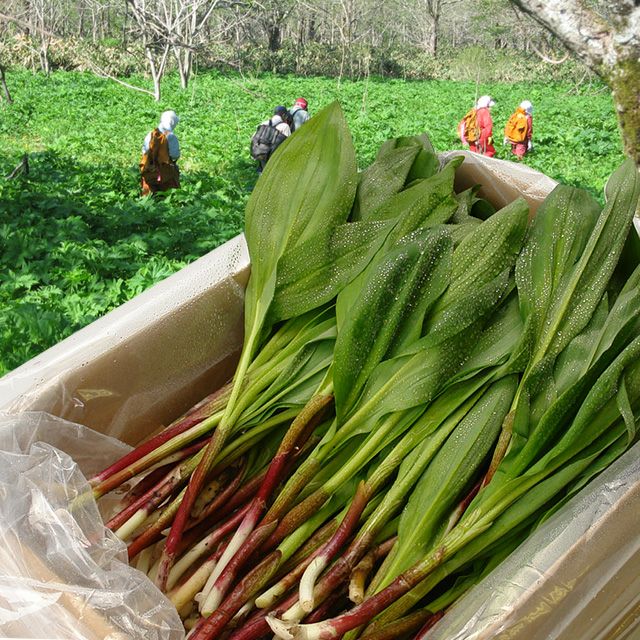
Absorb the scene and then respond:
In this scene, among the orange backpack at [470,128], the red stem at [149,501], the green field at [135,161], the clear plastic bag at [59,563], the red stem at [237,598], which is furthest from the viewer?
the orange backpack at [470,128]

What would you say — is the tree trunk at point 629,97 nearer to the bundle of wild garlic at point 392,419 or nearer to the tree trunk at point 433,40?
the bundle of wild garlic at point 392,419

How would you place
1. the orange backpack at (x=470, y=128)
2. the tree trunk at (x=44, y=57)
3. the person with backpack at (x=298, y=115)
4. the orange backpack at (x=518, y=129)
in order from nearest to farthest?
the person with backpack at (x=298, y=115) < the orange backpack at (x=470, y=128) < the orange backpack at (x=518, y=129) < the tree trunk at (x=44, y=57)

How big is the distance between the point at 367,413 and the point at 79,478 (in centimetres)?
46

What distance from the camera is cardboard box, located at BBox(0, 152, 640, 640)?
101 centimetres

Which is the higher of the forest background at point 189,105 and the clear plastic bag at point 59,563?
the clear plastic bag at point 59,563

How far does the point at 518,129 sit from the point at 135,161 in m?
4.46

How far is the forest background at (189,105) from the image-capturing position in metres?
4.27

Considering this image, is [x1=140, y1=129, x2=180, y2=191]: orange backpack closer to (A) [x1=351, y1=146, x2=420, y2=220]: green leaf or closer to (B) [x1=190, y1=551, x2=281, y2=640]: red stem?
(A) [x1=351, y1=146, x2=420, y2=220]: green leaf

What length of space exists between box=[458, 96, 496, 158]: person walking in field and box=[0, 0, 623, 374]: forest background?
2.52ft

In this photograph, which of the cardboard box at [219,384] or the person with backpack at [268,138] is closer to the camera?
the cardboard box at [219,384]

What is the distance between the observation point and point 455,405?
127 cm

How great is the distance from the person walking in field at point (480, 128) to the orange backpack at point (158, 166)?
3.92 metres

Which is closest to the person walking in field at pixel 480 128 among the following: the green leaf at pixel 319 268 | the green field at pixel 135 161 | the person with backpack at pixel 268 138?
the green field at pixel 135 161

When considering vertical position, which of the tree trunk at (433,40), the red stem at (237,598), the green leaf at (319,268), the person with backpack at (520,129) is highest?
the green leaf at (319,268)
